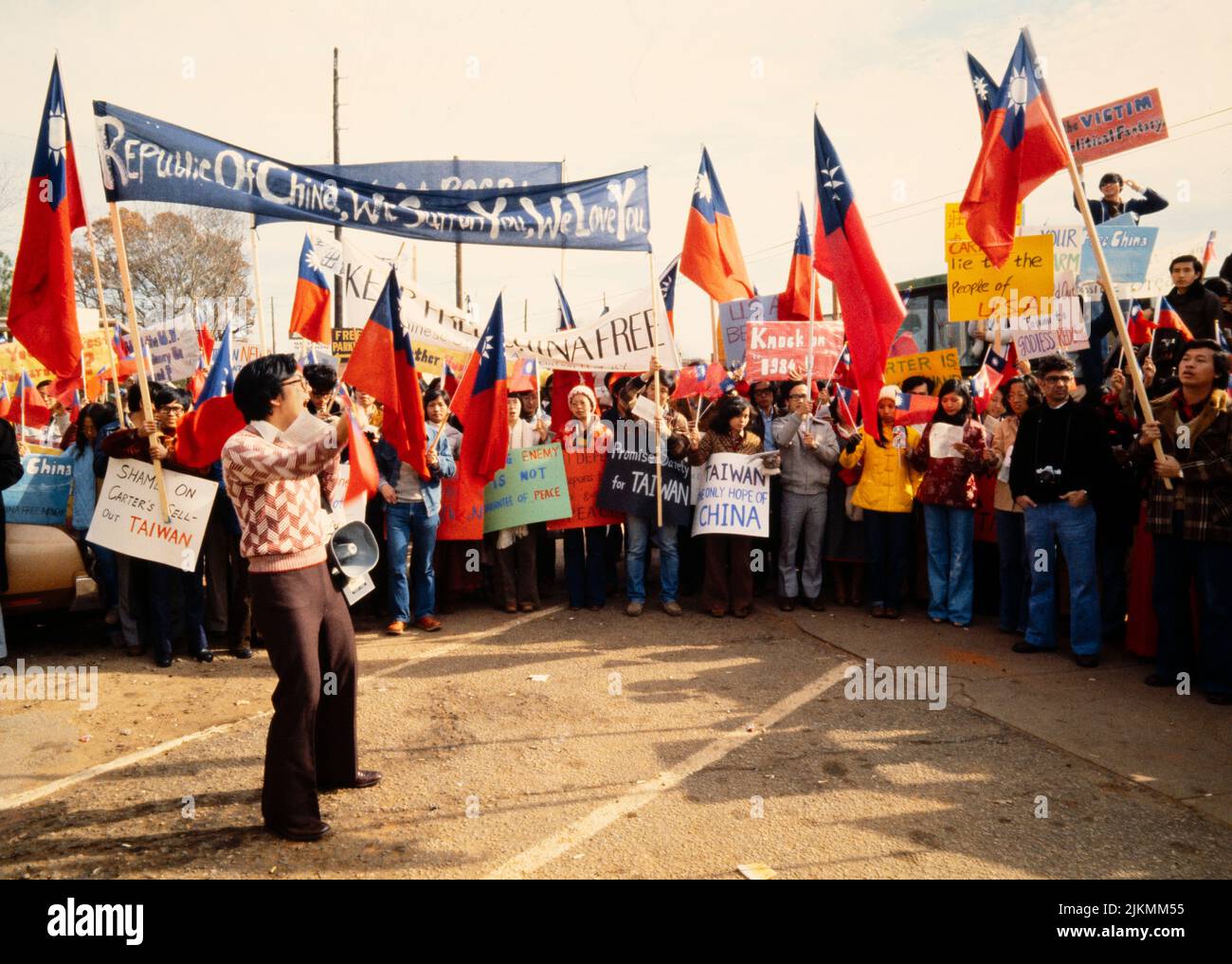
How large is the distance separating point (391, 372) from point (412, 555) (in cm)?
199

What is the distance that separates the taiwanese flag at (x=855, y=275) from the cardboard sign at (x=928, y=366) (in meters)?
2.04

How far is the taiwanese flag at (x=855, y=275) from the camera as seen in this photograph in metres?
7.14

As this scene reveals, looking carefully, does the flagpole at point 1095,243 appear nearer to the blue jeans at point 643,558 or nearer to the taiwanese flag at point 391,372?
the blue jeans at point 643,558

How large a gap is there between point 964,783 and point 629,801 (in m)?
1.71

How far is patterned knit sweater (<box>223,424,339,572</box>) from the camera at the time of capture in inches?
159

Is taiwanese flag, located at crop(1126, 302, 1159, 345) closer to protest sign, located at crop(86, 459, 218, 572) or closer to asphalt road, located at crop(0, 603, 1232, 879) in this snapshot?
asphalt road, located at crop(0, 603, 1232, 879)

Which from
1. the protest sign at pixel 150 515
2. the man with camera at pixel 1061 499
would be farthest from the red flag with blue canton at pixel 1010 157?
the protest sign at pixel 150 515

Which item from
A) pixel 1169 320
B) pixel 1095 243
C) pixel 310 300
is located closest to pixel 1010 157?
pixel 1095 243

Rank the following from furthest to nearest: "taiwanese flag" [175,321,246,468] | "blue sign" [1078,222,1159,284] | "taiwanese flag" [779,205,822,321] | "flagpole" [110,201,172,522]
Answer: "taiwanese flag" [779,205,822,321], "blue sign" [1078,222,1159,284], "flagpole" [110,201,172,522], "taiwanese flag" [175,321,246,468]

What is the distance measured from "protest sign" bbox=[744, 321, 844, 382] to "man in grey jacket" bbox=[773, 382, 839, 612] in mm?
381

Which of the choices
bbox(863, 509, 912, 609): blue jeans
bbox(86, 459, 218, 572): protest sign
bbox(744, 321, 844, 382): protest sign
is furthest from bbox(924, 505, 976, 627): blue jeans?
bbox(86, 459, 218, 572): protest sign

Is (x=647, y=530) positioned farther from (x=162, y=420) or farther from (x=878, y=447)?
(x=162, y=420)

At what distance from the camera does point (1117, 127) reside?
11.7 meters

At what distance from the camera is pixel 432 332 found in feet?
30.6
